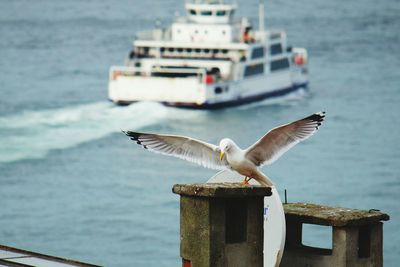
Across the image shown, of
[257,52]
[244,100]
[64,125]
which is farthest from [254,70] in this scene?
[64,125]

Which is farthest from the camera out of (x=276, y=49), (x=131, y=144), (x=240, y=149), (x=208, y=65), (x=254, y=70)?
(x=276, y=49)

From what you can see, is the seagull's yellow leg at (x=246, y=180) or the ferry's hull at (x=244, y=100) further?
the ferry's hull at (x=244, y=100)

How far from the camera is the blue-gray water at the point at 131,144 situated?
92.4ft

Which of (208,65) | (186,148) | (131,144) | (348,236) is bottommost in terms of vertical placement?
(131,144)

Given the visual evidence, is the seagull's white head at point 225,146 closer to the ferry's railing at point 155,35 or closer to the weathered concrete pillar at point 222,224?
the weathered concrete pillar at point 222,224

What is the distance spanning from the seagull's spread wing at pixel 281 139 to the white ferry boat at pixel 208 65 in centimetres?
3476

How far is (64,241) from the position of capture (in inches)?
1065

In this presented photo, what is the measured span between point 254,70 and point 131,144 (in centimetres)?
1106

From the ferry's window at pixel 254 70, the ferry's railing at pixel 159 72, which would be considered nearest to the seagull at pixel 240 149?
the ferry's railing at pixel 159 72

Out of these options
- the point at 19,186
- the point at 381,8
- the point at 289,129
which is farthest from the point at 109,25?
the point at 289,129

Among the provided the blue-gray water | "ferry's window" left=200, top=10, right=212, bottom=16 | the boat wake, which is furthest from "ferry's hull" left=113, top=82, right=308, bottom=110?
"ferry's window" left=200, top=10, right=212, bottom=16

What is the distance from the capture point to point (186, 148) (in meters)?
9.83

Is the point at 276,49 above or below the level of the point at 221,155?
below

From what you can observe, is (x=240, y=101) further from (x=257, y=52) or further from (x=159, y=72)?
(x=257, y=52)
